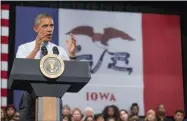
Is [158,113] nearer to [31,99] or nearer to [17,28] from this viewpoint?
[17,28]

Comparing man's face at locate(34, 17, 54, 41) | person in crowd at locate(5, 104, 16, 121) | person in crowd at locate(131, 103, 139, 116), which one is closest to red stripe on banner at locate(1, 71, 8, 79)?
person in crowd at locate(5, 104, 16, 121)

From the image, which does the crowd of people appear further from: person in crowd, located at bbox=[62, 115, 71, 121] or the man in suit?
the man in suit

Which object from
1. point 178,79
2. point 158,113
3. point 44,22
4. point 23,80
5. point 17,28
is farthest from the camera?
point 178,79

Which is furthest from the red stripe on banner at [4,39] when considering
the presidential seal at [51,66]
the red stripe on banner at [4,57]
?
the presidential seal at [51,66]

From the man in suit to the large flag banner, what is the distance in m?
4.76

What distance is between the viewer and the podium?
2957 millimetres

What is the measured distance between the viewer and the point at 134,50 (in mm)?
8531

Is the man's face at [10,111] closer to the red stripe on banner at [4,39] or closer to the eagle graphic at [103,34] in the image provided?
the red stripe on banner at [4,39]

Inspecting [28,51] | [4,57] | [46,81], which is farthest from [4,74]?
[46,81]

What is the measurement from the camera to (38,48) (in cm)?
Answer: 315

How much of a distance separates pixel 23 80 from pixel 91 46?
17.9 ft

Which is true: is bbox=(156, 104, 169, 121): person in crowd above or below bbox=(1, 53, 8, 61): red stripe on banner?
below

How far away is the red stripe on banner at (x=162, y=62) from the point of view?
27.7 feet

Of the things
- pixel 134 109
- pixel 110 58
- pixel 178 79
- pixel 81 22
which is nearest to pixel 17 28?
pixel 81 22
